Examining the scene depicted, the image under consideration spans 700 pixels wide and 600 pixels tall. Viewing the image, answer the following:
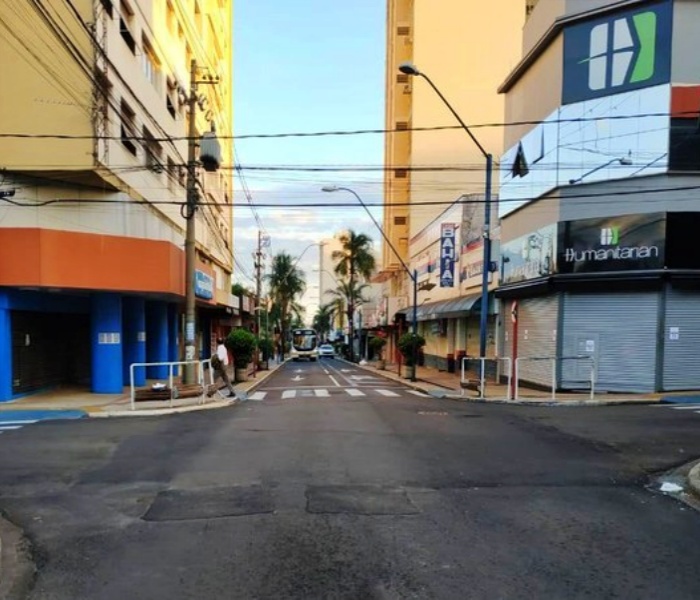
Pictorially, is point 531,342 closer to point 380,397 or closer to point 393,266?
point 380,397

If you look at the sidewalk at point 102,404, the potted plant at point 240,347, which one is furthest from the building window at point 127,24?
the sidewalk at point 102,404

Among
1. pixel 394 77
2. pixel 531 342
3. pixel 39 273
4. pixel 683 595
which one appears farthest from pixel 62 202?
pixel 394 77

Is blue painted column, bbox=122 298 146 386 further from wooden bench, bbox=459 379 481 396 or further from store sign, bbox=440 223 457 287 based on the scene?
store sign, bbox=440 223 457 287

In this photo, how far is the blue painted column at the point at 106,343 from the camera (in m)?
19.8

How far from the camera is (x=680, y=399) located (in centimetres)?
1738

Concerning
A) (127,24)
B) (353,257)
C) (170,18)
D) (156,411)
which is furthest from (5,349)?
(353,257)

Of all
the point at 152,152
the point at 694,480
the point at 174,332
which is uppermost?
the point at 152,152

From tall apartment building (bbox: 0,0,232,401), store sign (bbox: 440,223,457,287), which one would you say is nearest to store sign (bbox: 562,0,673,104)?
tall apartment building (bbox: 0,0,232,401)

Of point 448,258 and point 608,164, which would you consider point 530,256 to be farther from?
point 448,258

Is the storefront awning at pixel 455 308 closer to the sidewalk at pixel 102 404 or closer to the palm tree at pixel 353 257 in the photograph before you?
the sidewalk at pixel 102 404

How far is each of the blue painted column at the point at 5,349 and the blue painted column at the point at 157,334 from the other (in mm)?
9588

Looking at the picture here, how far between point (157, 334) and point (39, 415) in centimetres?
1252

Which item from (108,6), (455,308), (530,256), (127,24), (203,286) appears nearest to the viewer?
(108,6)

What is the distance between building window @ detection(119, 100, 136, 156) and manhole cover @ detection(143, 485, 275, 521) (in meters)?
16.1
